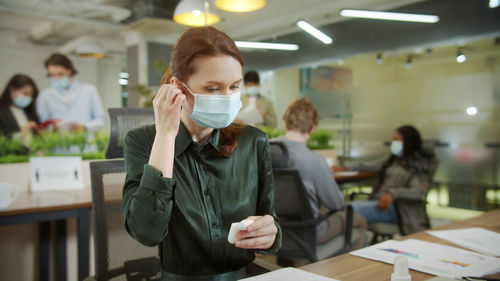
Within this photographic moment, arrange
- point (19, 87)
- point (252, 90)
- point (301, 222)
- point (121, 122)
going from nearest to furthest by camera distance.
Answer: point (121, 122)
point (301, 222)
point (252, 90)
point (19, 87)

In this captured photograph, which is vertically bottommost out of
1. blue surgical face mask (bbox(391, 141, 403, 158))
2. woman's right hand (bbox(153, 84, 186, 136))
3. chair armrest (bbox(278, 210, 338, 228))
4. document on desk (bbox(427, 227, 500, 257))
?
chair armrest (bbox(278, 210, 338, 228))

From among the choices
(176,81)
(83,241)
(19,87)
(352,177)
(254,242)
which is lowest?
(83,241)

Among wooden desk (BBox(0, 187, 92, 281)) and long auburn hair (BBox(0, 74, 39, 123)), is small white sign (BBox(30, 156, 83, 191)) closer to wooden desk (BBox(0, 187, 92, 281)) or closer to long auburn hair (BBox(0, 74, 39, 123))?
wooden desk (BBox(0, 187, 92, 281))

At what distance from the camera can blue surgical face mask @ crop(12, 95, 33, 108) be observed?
6367 mm

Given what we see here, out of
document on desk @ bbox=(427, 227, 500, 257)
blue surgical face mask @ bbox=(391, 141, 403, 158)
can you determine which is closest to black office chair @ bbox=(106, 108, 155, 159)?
document on desk @ bbox=(427, 227, 500, 257)

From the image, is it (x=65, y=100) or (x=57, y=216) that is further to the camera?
(x=65, y=100)

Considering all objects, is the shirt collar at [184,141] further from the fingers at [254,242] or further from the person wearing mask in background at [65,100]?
the person wearing mask in background at [65,100]

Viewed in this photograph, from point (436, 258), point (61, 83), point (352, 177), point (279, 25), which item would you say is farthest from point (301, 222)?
point (279, 25)

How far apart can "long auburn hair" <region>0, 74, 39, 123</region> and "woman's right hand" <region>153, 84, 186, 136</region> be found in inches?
233

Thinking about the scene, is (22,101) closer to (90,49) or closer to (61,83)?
(61,83)

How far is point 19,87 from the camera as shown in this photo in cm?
646

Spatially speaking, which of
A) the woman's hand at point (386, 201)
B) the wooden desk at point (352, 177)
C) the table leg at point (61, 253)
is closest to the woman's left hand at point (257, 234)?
the table leg at point (61, 253)

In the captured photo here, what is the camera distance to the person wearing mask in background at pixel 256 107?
4.47m

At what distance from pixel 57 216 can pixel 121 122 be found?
0.97m
